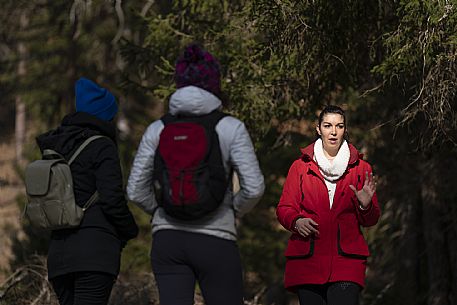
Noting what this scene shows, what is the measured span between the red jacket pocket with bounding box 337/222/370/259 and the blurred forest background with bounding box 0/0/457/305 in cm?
221

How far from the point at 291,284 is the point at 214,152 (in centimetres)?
138

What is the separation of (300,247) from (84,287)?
136 centimetres

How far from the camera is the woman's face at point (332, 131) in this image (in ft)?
19.3

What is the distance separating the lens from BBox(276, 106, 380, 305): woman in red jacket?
5793mm

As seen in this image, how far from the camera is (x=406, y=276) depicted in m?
13.9

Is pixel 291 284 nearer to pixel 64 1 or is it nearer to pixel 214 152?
pixel 214 152

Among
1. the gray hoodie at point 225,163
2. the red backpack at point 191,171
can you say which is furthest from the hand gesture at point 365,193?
the red backpack at point 191,171

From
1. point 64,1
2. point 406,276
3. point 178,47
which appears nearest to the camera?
point 178,47

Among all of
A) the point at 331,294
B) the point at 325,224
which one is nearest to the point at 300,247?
the point at 325,224

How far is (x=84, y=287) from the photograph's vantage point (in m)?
5.57

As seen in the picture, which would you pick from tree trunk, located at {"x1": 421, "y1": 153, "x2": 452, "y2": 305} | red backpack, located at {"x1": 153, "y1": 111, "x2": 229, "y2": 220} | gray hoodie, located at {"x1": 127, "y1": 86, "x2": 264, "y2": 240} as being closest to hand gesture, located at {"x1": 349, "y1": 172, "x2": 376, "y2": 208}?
gray hoodie, located at {"x1": 127, "y1": 86, "x2": 264, "y2": 240}

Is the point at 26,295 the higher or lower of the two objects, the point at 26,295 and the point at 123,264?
the higher

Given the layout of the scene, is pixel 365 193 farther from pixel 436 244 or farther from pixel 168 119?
pixel 436 244

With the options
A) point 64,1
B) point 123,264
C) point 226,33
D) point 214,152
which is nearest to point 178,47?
point 226,33
